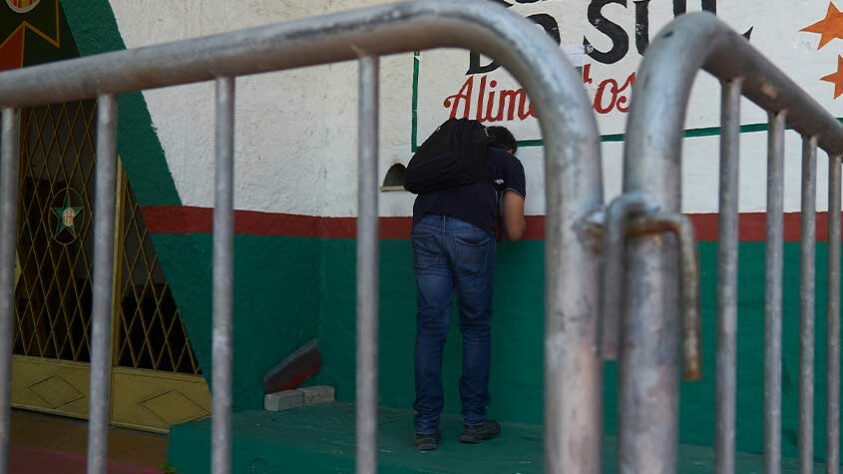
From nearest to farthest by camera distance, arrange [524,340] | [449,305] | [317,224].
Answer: [449,305]
[524,340]
[317,224]

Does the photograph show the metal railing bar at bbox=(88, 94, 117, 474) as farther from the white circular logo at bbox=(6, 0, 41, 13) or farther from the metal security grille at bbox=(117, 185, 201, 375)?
the white circular logo at bbox=(6, 0, 41, 13)

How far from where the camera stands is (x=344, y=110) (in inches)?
183

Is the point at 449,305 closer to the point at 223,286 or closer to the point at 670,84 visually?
the point at 223,286

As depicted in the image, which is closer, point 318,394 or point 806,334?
point 806,334

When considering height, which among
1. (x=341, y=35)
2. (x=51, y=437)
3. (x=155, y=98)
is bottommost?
(x=51, y=437)

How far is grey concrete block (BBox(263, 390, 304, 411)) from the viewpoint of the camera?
4.37 m

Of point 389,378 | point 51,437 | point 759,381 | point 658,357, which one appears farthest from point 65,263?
point 658,357

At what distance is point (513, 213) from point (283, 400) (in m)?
1.56

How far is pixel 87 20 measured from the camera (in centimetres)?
390

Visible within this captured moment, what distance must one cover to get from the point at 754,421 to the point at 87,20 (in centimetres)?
335

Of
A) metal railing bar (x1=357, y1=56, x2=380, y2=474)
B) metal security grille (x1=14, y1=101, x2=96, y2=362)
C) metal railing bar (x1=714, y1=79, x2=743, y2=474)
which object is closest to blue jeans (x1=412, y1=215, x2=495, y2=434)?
metal railing bar (x1=714, y1=79, x2=743, y2=474)

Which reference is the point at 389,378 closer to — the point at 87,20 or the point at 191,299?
the point at 191,299

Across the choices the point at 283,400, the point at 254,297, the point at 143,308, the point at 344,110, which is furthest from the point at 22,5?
the point at 283,400

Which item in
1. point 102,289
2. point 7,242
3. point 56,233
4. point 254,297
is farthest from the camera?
point 56,233
